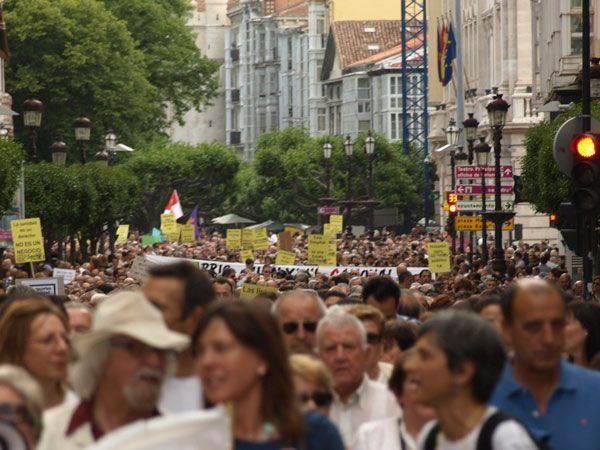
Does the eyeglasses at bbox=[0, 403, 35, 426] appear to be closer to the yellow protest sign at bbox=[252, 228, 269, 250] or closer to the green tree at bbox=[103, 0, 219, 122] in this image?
the yellow protest sign at bbox=[252, 228, 269, 250]

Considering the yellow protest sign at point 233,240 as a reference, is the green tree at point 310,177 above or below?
above

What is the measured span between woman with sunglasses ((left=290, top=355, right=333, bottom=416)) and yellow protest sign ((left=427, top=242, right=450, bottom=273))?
85.8ft

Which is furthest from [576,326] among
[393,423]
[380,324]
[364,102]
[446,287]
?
[364,102]

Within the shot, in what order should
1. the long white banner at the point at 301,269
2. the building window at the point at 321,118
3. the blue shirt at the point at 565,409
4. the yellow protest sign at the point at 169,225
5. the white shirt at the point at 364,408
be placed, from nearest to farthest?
1. the blue shirt at the point at 565,409
2. the white shirt at the point at 364,408
3. the long white banner at the point at 301,269
4. the yellow protest sign at the point at 169,225
5. the building window at the point at 321,118

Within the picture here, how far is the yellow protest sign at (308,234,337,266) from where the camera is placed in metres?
36.8

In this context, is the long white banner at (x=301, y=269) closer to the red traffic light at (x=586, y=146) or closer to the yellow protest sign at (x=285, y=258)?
the yellow protest sign at (x=285, y=258)

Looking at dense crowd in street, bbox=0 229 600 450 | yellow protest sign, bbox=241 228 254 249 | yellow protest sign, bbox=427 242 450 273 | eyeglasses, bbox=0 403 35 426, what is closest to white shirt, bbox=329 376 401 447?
dense crowd in street, bbox=0 229 600 450

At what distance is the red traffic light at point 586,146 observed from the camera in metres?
19.0

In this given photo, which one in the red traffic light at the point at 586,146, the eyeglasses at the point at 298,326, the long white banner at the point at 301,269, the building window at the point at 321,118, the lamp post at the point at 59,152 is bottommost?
the long white banner at the point at 301,269

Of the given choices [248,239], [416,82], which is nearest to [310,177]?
[416,82]

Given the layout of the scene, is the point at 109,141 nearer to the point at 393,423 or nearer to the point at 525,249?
the point at 525,249

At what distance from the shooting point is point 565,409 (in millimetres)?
7332

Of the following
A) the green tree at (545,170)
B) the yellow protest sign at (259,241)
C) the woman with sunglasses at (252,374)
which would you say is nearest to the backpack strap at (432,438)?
the woman with sunglasses at (252,374)

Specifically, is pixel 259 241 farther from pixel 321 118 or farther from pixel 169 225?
pixel 321 118
